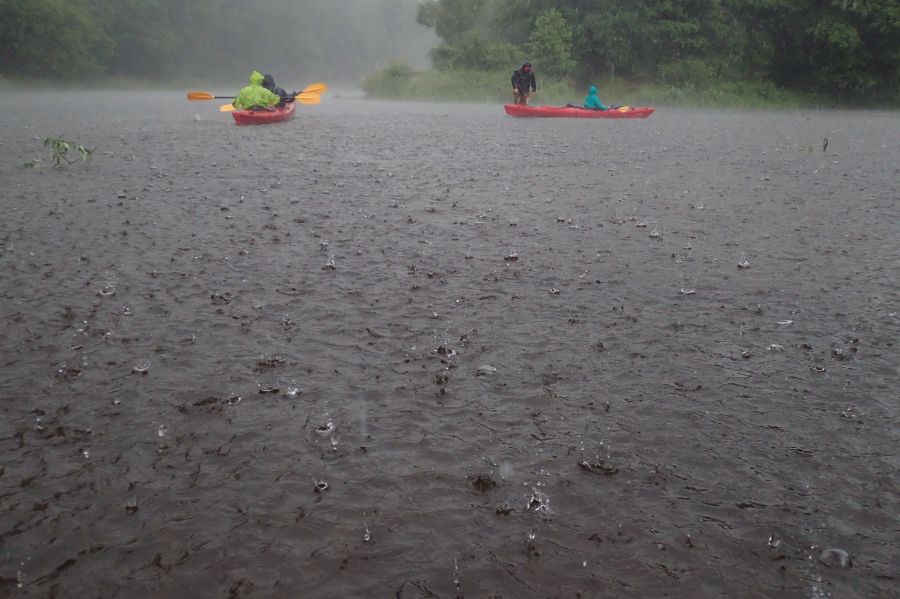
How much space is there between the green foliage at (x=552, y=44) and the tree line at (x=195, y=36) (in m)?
44.5

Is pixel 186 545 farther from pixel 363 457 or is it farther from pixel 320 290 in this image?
pixel 320 290

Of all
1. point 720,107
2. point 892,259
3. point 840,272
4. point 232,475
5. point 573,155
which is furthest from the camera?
point 720,107

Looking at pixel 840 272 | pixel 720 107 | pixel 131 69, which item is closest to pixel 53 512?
pixel 840 272

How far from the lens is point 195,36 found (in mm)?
94562

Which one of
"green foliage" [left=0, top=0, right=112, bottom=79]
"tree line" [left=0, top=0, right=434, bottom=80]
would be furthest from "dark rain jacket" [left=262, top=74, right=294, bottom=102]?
"green foliage" [left=0, top=0, right=112, bottom=79]

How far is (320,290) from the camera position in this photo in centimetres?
657

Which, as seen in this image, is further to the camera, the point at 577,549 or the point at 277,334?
the point at 277,334

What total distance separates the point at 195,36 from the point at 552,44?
67624 millimetres

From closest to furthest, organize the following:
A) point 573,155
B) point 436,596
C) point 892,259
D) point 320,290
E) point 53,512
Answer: point 436,596 → point 53,512 → point 320,290 → point 892,259 → point 573,155

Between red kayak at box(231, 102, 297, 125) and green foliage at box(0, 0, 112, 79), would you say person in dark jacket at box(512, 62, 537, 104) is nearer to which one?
red kayak at box(231, 102, 297, 125)

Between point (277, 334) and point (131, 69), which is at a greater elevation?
point (131, 69)

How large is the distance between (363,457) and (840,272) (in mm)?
6203

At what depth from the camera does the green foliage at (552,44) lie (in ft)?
160

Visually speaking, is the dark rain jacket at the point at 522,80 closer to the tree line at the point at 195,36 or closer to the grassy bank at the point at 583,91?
the grassy bank at the point at 583,91
